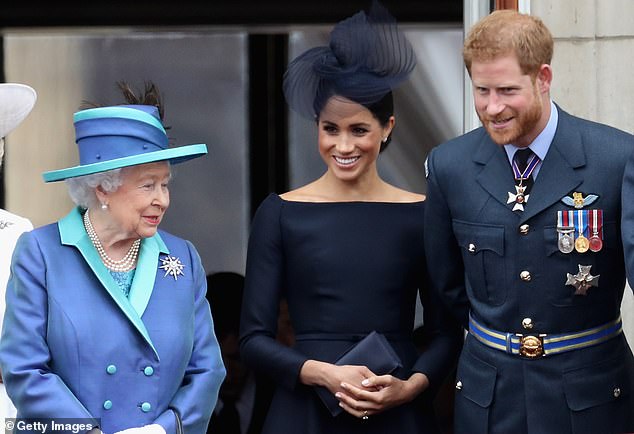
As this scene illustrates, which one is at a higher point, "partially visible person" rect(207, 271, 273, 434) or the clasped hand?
the clasped hand

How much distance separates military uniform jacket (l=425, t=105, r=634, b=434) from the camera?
12.8 feet

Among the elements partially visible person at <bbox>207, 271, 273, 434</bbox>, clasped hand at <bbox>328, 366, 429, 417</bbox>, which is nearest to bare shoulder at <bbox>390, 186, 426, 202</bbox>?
clasped hand at <bbox>328, 366, 429, 417</bbox>

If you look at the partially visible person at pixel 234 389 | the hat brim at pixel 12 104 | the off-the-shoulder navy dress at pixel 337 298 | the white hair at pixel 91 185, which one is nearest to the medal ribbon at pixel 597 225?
the off-the-shoulder navy dress at pixel 337 298

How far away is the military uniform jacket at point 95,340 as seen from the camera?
143 inches

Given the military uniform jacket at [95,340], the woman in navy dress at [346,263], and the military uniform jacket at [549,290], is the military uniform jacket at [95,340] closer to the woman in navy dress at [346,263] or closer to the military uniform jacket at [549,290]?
the woman in navy dress at [346,263]

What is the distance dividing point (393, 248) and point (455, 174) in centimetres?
44

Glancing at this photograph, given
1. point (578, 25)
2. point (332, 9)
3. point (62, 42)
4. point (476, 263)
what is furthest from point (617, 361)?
point (62, 42)

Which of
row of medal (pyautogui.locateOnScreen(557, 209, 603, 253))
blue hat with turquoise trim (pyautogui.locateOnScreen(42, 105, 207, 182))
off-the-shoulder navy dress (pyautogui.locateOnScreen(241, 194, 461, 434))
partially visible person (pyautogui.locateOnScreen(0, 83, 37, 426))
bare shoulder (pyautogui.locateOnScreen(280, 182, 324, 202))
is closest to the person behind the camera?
blue hat with turquoise trim (pyautogui.locateOnScreen(42, 105, 207, 182))

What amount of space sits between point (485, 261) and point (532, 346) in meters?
0.26

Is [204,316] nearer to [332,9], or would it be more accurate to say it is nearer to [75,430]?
[75,430]

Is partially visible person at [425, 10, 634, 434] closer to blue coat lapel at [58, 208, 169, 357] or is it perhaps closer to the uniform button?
the uniform button

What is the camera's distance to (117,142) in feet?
12.4

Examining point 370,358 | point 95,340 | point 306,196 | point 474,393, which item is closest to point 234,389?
point 306,196

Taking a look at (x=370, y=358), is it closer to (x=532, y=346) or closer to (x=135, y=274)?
(x=532, y=346)
